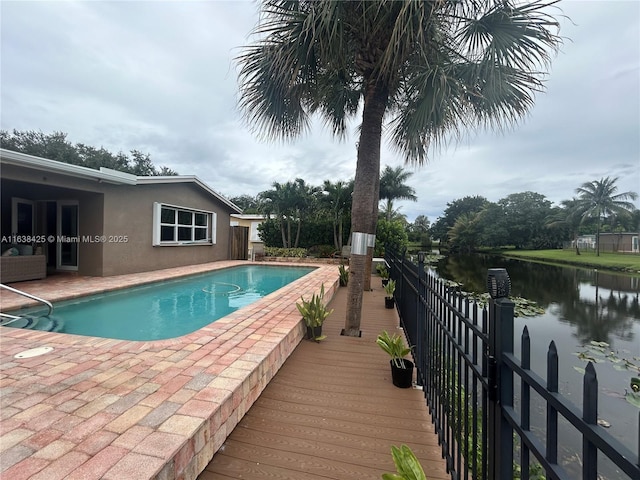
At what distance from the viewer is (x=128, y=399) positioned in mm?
2295

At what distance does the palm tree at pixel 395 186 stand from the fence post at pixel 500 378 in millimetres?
22995

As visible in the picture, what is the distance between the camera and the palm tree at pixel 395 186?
23844 millimetres

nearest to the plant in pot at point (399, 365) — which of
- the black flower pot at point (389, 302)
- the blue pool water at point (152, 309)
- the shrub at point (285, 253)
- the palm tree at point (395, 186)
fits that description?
the black flower pot at point (389, 302)

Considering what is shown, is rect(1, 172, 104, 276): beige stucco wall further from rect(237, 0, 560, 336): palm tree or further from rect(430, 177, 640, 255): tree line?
rect(430, 177, 640, 255): tree line

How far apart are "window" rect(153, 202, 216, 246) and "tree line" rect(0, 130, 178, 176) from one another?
18939 millimetres

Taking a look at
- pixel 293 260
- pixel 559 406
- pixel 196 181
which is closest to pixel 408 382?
pixel 559 406

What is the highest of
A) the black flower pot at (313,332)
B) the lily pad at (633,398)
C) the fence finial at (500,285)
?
the fence finial at (500,285)

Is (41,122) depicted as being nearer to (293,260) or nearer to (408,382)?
(293,260)

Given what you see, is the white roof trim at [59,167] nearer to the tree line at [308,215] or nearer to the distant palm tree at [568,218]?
the tree line at [308,215]

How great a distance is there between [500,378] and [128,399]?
8.52 ft

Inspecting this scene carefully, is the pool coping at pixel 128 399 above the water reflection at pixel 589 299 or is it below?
above

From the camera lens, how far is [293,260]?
16.1 meters

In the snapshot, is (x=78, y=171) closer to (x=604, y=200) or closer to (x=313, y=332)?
(x=313, y=332)

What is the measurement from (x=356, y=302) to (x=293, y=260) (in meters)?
11.8
